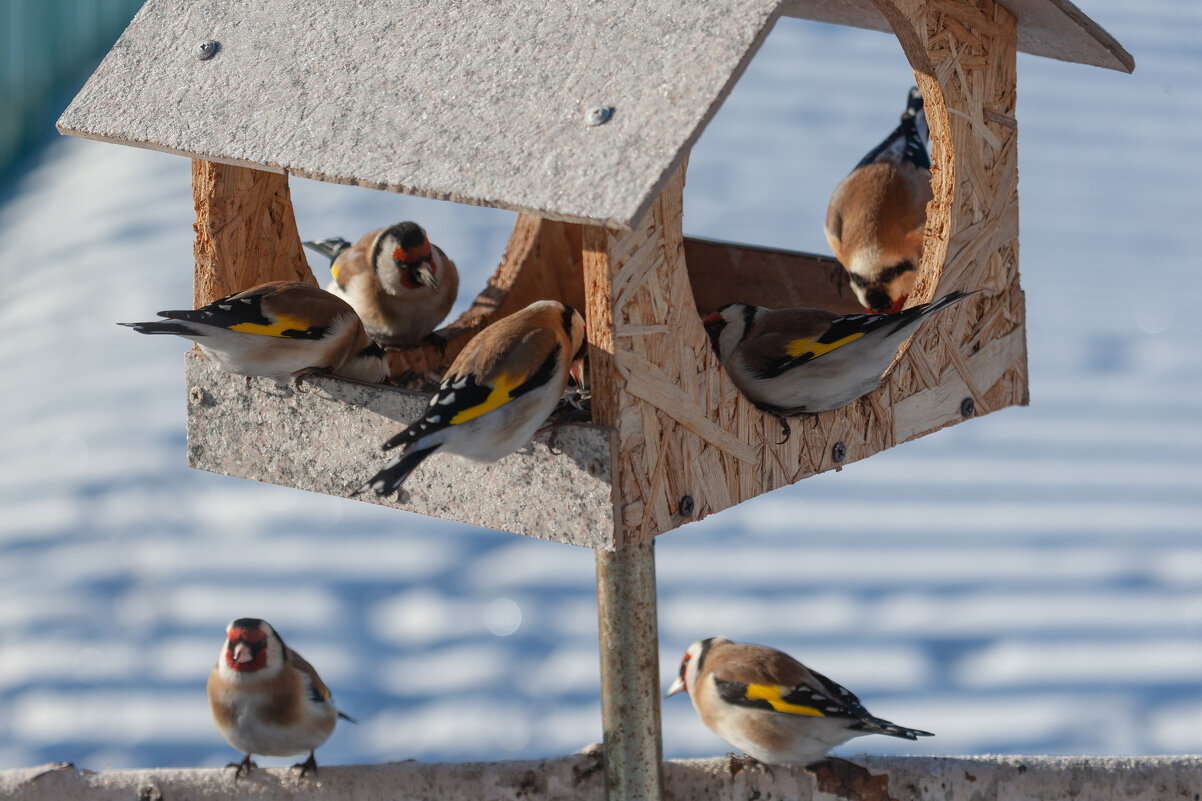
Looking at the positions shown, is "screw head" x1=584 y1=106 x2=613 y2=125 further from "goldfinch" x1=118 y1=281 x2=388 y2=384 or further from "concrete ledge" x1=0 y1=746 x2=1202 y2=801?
"concrete ledge" x1=0 y1=746 x2=1202 y2=801

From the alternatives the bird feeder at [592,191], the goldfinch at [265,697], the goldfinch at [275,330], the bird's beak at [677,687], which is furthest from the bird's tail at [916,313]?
the goldfinch at [265,697]

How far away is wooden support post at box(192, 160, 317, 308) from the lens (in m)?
3.15

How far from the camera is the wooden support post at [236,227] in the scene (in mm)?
3150

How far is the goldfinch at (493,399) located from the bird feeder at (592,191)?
10cm

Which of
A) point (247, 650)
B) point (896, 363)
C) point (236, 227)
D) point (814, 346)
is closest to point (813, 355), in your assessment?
point (814, 346)

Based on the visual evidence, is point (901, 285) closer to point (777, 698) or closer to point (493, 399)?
point (777, 698)

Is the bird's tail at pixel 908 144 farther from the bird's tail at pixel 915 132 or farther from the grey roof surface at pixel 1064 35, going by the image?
the grey roof surface at pixel 1064 35

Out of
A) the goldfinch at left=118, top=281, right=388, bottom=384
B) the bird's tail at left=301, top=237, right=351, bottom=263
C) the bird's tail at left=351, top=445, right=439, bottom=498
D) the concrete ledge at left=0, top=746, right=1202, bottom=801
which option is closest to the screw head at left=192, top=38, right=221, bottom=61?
the goldfinch at left=118, top=281, right=388, bottom=384

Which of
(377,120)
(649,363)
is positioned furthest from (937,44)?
(377,120)

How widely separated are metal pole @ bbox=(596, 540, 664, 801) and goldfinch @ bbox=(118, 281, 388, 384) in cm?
68

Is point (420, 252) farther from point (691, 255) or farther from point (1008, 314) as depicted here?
point (1008, 314)

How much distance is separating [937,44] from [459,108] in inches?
41.9

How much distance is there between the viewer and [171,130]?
284cm

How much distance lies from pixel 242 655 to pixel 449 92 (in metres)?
1.93
